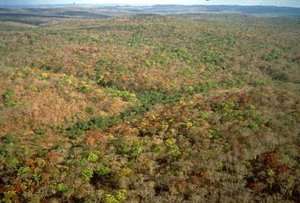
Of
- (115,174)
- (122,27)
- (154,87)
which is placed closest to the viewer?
(115,174)

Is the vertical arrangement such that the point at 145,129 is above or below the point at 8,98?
below

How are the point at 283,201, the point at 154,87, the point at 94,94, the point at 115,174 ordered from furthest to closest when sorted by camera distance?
the point at 154,87, the point at 94,94, the point at 115,174, the point at 283,201

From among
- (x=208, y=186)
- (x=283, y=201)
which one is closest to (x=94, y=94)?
(x=208, y=186)

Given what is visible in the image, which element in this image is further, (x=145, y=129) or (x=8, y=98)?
(x=8, y=98)

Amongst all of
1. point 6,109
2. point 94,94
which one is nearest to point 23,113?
point 6,109

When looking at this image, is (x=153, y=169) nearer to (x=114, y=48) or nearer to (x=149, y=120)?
(x=149, y=120)

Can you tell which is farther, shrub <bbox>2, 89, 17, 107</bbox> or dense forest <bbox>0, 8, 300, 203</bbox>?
shrub <bbox>2, 89, 17, 107</bbox>

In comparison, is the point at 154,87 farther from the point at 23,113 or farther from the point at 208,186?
the point at 208,186

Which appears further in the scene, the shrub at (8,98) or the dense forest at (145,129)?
the shrub at (8,98)

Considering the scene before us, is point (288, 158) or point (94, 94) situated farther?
point (94, 94)
